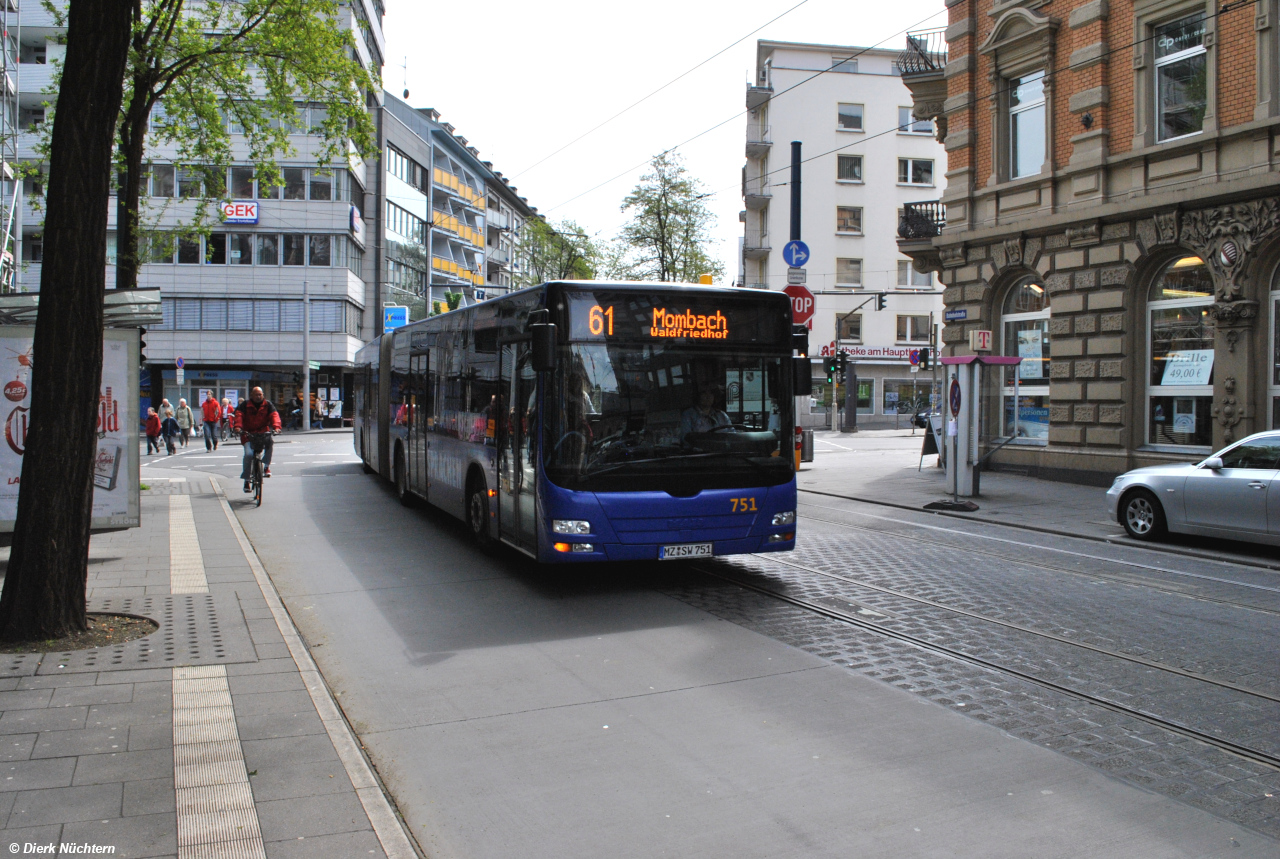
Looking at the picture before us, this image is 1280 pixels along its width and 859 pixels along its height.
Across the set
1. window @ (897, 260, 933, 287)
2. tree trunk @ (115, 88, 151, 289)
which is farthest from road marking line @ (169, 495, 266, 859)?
window @ (897, 260, 933, 287)

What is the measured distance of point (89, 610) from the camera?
25.0 feet

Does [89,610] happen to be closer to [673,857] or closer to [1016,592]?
[673,857]

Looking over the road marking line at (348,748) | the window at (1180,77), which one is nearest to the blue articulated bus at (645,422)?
the road marking line at (348,748)

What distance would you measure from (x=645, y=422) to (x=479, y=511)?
313 centimetres

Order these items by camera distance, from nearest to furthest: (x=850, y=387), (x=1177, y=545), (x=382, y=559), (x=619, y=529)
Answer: (x=619, y=529) → (x=382, y=559) → (x=1177, y=545) → (x=850, y=387)

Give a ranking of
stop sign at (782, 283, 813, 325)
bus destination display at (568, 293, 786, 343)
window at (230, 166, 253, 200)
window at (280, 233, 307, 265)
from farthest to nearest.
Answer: window at (280, 233, 307, 265), window at (230, 166, 253, 200), stop sign at (782, 283, 813, 325), bus destination display at (568, 293, 786, 343)

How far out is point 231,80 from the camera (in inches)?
709

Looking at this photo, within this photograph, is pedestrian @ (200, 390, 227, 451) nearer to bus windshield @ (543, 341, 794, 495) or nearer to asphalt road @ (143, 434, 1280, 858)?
asphalt road @ (143, 434, 1280, 858)

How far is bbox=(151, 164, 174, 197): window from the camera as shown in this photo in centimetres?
4953

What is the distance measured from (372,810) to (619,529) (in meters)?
4.46

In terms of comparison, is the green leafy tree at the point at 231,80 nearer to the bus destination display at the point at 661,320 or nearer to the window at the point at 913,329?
the bus destination display at the point at 661,320

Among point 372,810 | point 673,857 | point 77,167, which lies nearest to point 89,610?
point 77,167

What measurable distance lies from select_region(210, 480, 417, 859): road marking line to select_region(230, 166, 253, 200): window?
47543 mm

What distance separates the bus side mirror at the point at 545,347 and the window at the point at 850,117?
51880mm
